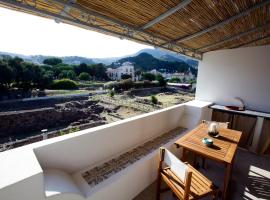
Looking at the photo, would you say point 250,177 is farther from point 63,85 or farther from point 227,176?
point 63,85

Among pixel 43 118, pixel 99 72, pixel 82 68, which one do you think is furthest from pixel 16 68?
pixel 99 72

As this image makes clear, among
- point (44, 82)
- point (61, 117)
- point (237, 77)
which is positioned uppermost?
point (237, 77)

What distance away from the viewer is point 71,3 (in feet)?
6.09

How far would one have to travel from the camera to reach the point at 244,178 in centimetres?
290

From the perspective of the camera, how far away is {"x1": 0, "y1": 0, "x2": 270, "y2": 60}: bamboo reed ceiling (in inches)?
76.8

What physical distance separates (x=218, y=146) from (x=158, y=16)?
215 centimetres

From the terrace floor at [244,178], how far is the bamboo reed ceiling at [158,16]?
8.77ft

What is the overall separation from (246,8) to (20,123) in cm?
1867

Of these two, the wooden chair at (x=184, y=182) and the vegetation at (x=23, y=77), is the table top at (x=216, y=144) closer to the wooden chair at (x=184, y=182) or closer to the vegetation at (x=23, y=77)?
the wooden chair at (x=184, y=182)

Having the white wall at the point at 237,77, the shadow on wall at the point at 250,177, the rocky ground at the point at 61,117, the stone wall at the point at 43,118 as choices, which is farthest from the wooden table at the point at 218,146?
the stone wall at the point at 43,118

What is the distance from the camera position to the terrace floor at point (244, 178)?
244 cm

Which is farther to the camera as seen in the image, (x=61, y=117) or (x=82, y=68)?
(x=82, y=68)

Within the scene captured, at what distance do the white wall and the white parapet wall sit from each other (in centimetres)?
263

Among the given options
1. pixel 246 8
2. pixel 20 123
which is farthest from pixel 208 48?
pixel 20 123
